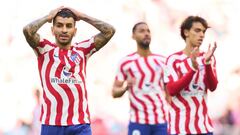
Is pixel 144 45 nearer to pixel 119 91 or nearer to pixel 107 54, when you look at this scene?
pixel 119 91

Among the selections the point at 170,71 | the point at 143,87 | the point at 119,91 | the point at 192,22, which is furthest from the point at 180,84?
the point at 143,87

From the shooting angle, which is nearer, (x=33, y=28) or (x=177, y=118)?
(x=33, y=28)

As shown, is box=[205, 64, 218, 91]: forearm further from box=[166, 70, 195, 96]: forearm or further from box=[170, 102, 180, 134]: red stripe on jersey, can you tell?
box=[170, 102, 180, 134]: red stripe on jersey

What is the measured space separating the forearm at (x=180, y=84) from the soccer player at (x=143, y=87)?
1.37m

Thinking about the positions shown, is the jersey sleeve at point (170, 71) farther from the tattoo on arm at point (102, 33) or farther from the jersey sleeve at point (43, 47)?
the jersey sleeve at point (43, 47)

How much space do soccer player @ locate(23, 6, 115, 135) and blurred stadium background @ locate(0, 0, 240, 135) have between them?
856 centimetres

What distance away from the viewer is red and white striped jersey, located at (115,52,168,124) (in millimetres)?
10273

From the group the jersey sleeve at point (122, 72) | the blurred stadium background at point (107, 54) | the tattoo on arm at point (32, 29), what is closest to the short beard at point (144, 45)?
the jersey sleeve at point (122, 72)

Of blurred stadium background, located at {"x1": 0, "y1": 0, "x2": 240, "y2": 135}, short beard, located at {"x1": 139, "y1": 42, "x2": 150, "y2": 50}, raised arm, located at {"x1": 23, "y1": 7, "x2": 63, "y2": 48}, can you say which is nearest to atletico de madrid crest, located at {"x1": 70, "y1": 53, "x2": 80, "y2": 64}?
raised arm, located at {"x1": 23, "y1": 7, "x2": 63, "y2": 48}

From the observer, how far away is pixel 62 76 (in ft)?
26.5

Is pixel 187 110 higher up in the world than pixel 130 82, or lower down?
lower down

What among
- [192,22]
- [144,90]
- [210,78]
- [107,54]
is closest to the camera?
[210,78]

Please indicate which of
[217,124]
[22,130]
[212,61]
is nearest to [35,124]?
[22,130]

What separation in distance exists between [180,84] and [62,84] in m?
1.21
